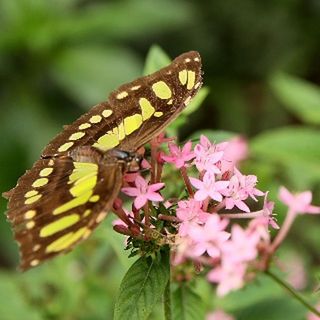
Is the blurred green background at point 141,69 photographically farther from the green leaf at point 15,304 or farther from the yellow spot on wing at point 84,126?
the yellow spot on wing at point 84,126

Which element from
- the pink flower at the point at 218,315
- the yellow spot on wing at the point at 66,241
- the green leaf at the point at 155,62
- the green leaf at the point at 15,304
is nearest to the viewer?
the yellow spot on wing at the point at 66,241

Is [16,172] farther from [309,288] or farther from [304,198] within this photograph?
[304,198]

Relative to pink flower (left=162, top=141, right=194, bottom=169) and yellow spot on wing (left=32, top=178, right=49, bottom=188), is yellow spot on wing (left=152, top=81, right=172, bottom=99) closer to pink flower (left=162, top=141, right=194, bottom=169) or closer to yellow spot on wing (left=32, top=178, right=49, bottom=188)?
pink flower (left=162, top=141, right=194, bottom=169)

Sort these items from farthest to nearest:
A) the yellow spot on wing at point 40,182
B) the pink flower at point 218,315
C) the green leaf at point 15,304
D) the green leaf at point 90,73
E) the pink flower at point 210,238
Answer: the green leaf at point 90,73 → the green leaf at point 15,304 → the pink flower at point 218,315 → the yellow spot on wing at point 40,182 → the pink flower at point 210,238

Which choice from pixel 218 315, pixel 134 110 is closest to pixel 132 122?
pixel 134 110

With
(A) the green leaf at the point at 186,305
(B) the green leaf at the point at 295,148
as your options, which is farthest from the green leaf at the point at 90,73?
(A) the green leaf at the point at 186,305

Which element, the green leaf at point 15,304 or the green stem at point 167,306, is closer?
the green stem at point 167,306

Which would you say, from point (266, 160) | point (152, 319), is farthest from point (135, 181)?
point (266, 160)
